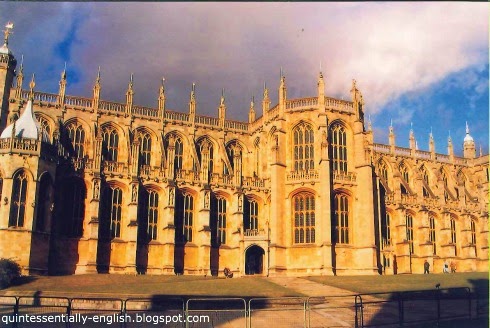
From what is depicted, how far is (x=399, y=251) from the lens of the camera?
5831 cm

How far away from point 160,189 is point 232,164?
9.96 m

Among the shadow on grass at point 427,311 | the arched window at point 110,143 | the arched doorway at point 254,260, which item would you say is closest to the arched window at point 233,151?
the arched doorway at point 254,260

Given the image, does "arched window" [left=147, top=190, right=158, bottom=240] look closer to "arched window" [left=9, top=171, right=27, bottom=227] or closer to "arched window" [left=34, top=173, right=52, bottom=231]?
"arched window" [left=34, top=173, right=52, bottom=231]

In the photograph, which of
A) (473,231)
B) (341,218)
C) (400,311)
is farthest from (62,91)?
(473,231)

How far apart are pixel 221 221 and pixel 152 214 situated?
23.4 feet

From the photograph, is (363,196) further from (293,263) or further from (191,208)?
(191,208)

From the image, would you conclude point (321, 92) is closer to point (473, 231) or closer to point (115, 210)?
point (115, 210)

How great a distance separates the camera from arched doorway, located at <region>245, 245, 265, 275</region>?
171 ft

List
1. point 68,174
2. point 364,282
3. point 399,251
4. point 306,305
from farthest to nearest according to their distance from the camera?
1. point 399,251
2. point 68,174
3. point 364,282
4. point 306,305

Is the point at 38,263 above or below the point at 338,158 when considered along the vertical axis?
below

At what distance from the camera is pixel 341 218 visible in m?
51.0

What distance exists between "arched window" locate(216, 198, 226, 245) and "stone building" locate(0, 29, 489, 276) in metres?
0.10

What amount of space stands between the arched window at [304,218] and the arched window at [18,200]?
2427cm

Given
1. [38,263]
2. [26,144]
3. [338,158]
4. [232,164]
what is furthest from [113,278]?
[338,158]
